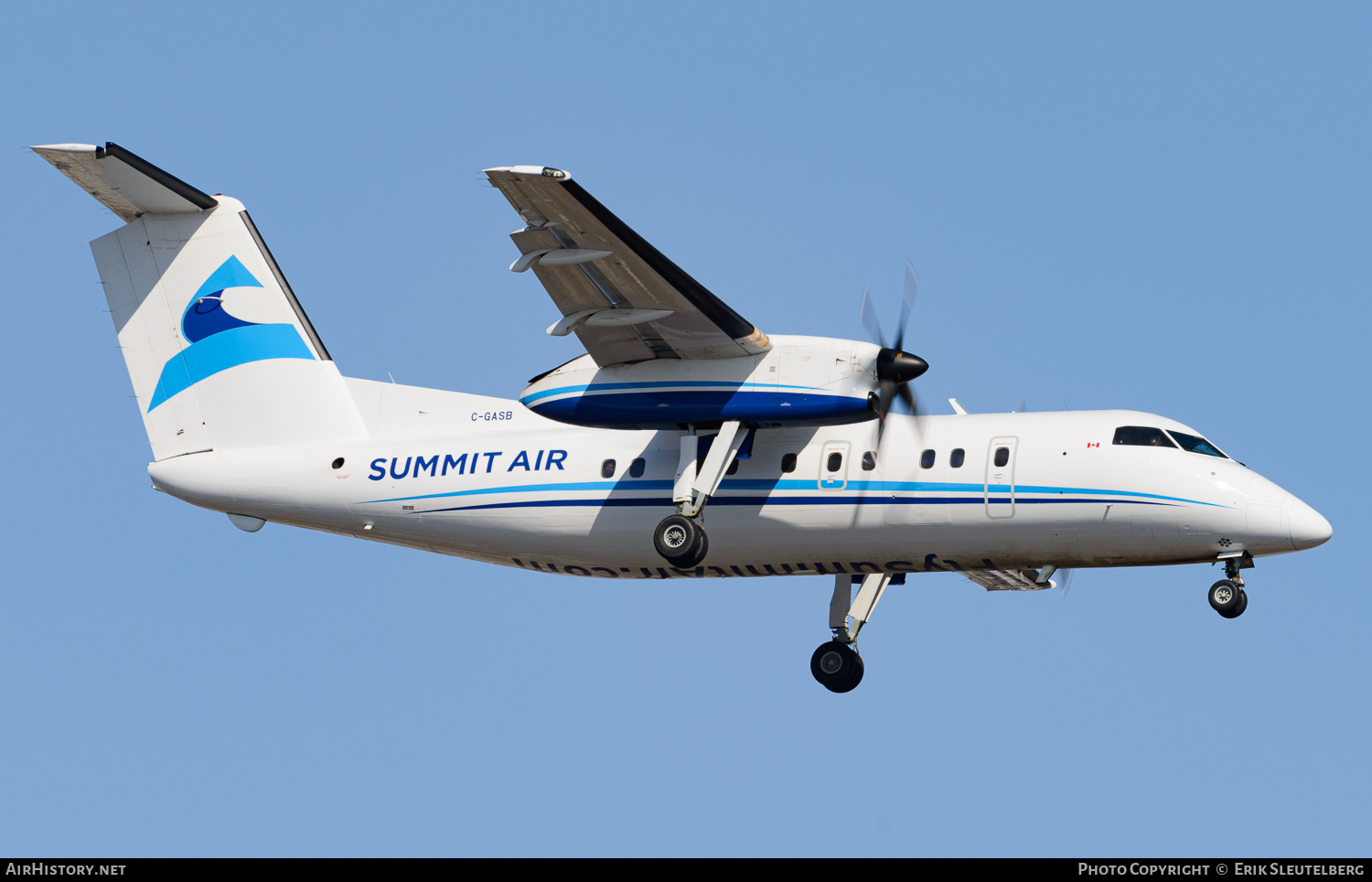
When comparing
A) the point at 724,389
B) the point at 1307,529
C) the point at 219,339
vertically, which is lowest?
the point at 1307,529

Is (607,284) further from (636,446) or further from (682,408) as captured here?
(636,446)

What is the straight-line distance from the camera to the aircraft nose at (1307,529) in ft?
55.2

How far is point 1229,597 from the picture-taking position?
1692cm

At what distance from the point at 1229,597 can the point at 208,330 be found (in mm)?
13363

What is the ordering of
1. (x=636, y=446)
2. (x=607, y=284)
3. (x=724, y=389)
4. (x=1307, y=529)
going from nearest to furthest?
(x=1307, y=529), (x=607, y=284), (x=724, y=389), (x=636, y=446)

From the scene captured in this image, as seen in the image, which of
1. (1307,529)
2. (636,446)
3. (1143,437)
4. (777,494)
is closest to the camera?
(1307,529)

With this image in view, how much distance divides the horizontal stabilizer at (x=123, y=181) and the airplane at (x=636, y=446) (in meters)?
0.04

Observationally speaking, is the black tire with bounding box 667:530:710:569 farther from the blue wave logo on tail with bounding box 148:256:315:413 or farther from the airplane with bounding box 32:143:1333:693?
the blue wave logo on tail with bounding box 148:256:315:413

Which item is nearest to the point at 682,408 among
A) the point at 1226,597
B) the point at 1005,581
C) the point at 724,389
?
the point at 724,389

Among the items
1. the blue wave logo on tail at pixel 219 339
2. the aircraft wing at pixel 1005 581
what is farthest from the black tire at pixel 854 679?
Answer: the blue wave logo on tail at pixel 219 339

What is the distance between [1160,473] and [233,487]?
37.5ft

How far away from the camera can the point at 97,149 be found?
19.2m

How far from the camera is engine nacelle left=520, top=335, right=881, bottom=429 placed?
17.3 meters
